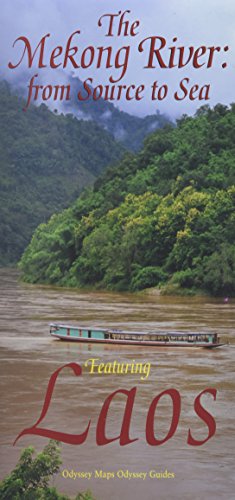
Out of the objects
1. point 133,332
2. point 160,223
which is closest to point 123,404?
point 133,332

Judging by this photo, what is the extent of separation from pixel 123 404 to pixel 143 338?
33.2 feet

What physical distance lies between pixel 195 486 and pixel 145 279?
162 ft

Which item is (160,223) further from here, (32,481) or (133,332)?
(32,481)

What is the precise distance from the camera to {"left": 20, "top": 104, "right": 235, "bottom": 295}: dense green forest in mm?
61875

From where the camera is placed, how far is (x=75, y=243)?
7831 cm

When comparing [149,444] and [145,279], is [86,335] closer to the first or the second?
[149,444]

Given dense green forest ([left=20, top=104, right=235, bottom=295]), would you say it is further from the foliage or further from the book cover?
the foliage

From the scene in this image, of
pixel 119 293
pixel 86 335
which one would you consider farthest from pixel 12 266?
pixel 86 335

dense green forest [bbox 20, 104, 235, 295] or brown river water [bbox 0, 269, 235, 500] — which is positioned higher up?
dense green forest [bbox 20, 104, 235, 295]

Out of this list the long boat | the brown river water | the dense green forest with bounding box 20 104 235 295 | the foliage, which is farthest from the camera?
the dense green forest with bounding box 20 104 235 295

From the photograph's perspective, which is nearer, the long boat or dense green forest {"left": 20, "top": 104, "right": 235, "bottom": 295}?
the long boat

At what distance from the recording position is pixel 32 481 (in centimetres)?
1045

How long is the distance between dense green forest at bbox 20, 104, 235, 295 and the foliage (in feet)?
153

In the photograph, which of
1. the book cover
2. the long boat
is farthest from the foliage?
the long boat
